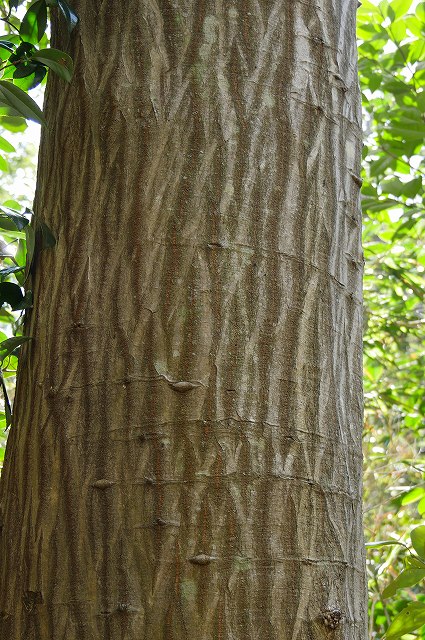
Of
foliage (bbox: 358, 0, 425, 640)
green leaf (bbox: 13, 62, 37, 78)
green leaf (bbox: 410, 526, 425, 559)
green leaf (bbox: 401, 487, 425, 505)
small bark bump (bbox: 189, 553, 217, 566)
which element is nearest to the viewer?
small bark bump (bbox: 189, 553, 217, 566)

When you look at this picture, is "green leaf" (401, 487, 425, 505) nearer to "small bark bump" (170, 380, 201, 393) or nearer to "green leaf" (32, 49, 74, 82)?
"small bark bump" (170, 380, 201, 393)

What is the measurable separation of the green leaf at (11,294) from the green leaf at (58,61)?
0.29 m

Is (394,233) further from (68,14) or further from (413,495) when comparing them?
(68,14)

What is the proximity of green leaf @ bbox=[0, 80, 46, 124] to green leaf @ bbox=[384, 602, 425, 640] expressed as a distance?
0.95 m

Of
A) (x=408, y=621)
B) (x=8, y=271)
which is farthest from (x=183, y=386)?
(x=408, y=621)

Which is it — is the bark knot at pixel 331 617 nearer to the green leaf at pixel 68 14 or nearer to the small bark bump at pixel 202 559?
the small bark bump at pixel 202 559

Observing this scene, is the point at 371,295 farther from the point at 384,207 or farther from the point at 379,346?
the point at 384,207

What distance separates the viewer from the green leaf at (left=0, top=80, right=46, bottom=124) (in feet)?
3.33

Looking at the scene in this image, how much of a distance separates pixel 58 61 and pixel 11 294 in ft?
1.07

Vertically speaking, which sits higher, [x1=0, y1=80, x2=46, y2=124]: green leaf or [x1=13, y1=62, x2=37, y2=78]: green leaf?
[x1=13, y1=62, x2=37, y2=78]: green leaf

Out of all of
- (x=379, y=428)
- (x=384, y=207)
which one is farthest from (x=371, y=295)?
(x=384, y=207)

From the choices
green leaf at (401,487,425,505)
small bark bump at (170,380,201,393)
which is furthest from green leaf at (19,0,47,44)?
green leaf at (401,487,425,505)

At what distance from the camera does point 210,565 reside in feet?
2.55

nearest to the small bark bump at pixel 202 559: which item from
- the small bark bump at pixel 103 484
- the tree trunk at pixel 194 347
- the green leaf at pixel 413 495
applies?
the tree trunk at pixel 194 347
